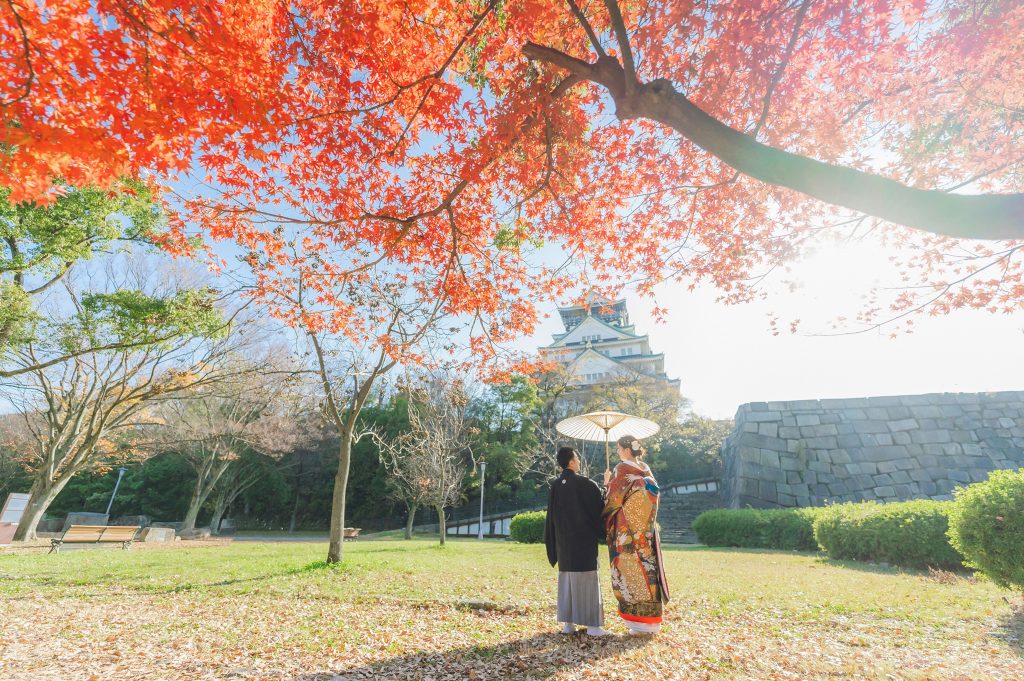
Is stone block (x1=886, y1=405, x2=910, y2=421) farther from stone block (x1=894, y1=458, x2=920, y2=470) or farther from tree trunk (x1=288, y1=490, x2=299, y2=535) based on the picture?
tree trunk (x1=288, y1=490, x2=299, y2=535)

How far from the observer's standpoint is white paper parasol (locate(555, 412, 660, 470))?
17.3ft

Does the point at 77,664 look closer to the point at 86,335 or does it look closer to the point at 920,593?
the point at 920,593

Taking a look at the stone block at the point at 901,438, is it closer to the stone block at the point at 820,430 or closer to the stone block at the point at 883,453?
the stone block at the point at 883,453

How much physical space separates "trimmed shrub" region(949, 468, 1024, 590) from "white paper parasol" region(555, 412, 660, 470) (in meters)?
4.26

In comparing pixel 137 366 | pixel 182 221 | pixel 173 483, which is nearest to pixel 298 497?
pixel 173 483

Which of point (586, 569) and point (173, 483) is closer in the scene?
point (586, 569)

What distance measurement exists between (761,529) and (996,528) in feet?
32.1

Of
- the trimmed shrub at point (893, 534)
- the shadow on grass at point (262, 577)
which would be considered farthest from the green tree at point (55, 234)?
the trimmed shrub at point (893, 534)

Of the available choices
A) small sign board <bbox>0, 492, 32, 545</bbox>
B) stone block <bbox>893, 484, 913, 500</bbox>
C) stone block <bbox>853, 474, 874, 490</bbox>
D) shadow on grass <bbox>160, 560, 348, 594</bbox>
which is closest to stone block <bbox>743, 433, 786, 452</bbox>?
stone block <bbox>853, 474, 874, 490</bbox>

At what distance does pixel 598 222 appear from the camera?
7363 millimetres

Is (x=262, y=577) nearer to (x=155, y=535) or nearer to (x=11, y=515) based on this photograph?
(x=155, y=535)

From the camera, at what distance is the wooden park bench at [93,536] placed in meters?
12.1

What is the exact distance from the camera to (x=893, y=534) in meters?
9.58

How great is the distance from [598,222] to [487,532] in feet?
67.4
